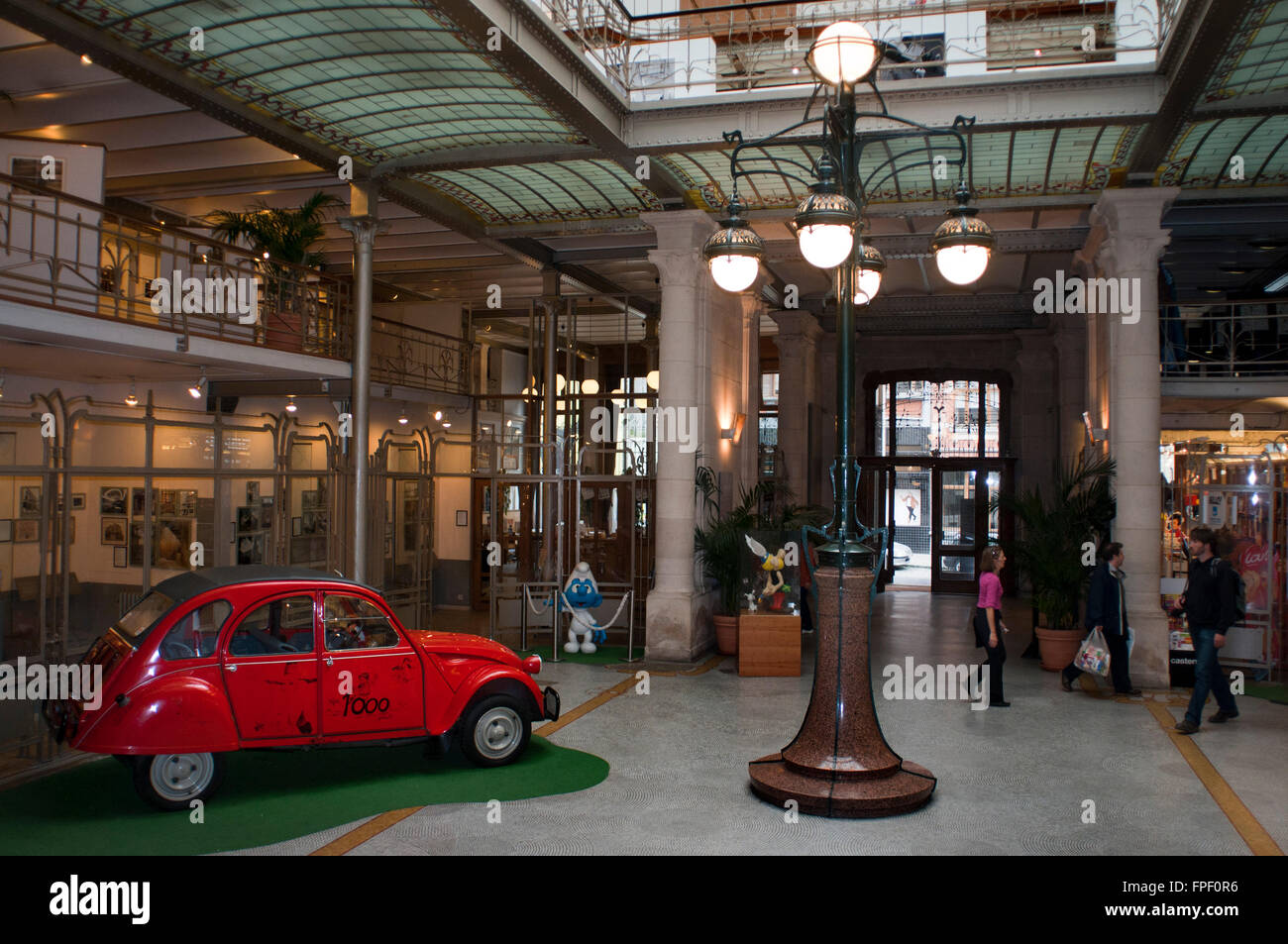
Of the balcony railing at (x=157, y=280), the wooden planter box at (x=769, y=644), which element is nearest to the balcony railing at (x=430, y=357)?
the balcony railing at (x=157, y=280)

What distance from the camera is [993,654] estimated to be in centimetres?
989

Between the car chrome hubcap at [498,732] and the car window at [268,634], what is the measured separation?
56.5 inches

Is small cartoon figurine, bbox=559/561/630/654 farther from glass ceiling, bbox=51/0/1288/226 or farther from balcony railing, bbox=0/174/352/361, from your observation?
glass ceiling, bbox=51/0/1288/226

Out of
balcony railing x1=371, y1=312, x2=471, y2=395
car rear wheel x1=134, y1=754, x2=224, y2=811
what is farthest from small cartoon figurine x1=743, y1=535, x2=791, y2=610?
balcony railing x1=371, y1=312, x2=471, y2=395

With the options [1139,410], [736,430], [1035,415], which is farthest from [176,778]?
[1035,415]

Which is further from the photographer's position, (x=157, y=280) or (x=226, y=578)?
(x=157, y=280)

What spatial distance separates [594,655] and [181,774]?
6.84m

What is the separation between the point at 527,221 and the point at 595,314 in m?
6.20

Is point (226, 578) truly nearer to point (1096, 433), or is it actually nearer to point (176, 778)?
point (176, 778)

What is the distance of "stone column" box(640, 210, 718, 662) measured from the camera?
39.9 feet

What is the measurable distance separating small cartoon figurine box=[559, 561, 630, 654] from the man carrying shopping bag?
5.18 metres

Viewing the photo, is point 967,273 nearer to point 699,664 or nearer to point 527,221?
point 699,664

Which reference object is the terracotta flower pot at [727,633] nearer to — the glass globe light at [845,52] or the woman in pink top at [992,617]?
the woman in pink top at [992,617]

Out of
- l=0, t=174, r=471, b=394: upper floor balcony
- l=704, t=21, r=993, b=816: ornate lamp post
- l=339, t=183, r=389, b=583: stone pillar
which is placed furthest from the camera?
l=339, t=183, r=389, b=583: stone pillar
